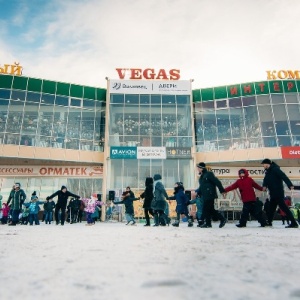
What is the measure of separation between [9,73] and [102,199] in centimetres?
1275

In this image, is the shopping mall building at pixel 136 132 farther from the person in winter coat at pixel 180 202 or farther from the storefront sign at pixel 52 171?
the person in winter coat at pixel 180 202

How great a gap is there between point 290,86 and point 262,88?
92.8 inches

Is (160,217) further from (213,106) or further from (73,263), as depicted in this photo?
(213,106)

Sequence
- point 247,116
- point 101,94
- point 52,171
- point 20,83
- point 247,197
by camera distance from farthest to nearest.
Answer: point 101,94
point 247,116
point 20,83
point 52,171
point 247,197

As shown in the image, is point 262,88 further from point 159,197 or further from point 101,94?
point 159,197

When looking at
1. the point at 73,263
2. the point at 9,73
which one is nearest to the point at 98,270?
the point at 73,263

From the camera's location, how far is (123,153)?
805 inches

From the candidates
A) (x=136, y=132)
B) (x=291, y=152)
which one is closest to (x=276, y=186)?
(x=291, y=152)

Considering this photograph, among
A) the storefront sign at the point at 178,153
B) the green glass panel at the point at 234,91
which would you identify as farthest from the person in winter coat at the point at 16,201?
the green glass panel at the point at 234,91

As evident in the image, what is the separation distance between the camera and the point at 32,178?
68.5 feet

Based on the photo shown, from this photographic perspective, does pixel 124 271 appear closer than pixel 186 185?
Yes

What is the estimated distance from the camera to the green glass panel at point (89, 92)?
23.0m

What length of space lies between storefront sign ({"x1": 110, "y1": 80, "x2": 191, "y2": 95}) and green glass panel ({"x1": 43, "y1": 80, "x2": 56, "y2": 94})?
4827 millimetres

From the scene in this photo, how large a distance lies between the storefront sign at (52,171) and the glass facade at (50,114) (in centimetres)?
172
